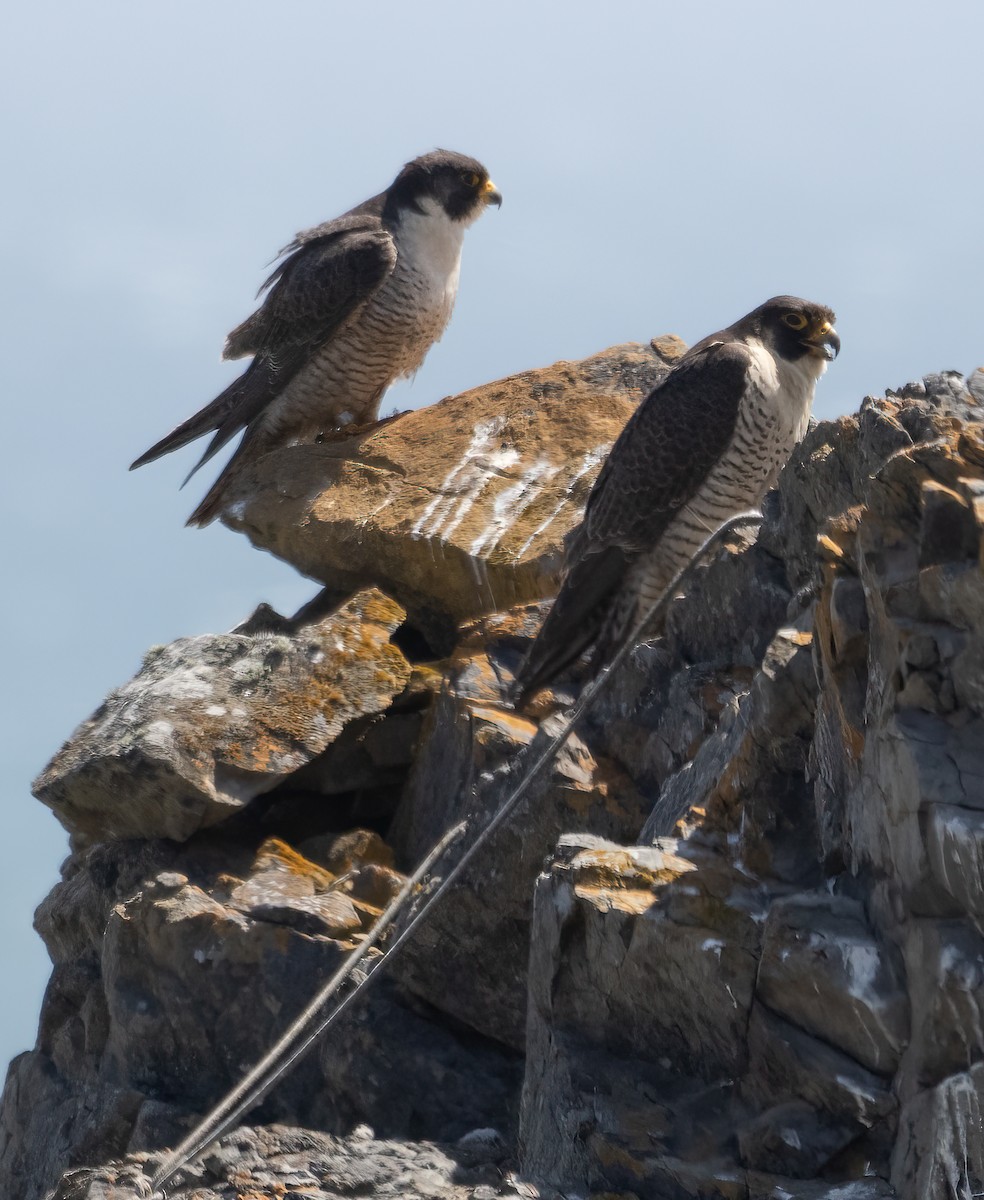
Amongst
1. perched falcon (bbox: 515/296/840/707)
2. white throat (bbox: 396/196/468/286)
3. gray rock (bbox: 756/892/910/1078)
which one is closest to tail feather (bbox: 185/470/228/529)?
white throat (bbox: 396/196/468/286)

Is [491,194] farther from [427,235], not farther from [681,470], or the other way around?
[681,470]

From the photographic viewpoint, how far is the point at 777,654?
15.4 ft

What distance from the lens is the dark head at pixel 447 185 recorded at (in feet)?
32.1

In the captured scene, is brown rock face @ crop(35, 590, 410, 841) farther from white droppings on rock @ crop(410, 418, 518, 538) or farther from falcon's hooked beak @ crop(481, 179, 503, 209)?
falcon's hooked beak @ crop(481, 179, 503, 209)

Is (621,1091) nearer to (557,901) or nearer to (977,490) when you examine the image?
(557,901)

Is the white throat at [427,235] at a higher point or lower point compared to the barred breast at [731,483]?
higher

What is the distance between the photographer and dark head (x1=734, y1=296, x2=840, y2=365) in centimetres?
701

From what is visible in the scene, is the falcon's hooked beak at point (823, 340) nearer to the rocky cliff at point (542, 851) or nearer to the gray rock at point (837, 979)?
the rocky cliff at point (542, 851)

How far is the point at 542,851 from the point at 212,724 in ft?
6.05

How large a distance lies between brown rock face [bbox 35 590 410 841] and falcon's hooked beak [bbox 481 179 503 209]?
12.0 feet

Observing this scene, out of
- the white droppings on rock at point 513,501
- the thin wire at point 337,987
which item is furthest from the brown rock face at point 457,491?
the thin wire at point 337,987

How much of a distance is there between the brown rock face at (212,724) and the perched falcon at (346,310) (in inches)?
101

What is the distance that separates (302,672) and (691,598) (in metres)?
2.05

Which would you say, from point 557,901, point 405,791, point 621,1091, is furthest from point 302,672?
point 621,1091
